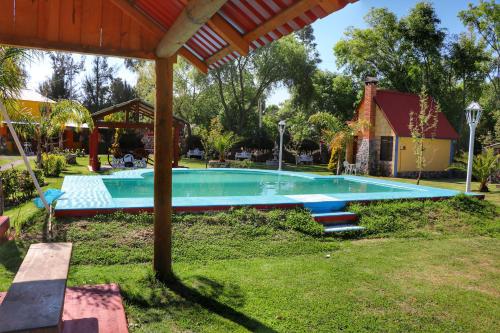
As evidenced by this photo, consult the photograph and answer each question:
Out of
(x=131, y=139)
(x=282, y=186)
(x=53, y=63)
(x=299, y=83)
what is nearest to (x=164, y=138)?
(x=282, y=186)

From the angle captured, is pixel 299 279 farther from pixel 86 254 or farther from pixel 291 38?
pixel 291 38

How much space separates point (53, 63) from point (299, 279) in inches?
1651

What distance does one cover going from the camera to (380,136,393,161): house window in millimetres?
21578

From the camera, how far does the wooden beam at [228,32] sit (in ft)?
11.7

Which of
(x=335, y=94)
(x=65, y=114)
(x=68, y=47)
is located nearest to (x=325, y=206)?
(x=68, y=47)

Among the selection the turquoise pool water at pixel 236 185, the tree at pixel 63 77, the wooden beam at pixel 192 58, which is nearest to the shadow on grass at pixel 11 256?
the wooden beam at pixel 192 58

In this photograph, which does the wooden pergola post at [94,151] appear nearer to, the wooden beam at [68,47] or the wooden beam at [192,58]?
the wooden beam at [192,58]

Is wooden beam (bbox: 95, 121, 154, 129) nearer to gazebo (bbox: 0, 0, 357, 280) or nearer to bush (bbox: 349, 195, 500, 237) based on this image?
bush (bbox: 349, 195, 500, 237)

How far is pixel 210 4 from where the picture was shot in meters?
2.85

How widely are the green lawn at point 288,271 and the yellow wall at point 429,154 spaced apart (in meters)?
13.0

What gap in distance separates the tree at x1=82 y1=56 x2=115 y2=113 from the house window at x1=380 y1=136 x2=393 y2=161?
93.4ft

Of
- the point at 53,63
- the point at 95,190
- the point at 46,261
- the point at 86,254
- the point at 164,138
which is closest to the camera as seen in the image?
the point at 46,261

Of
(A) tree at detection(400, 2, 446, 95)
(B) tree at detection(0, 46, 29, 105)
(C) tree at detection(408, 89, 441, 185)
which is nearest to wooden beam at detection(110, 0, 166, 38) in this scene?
(B) tree at detection(0, 46, 29, 105)

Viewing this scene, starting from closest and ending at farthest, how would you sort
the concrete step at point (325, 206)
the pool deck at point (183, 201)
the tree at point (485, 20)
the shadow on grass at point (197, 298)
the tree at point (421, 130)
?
1. the shadow on grass at point (197, 298)
2. the pool deck at point (183, 201)
3. the concrete step at point (325, 206)
4. the tree at point (421, 130)
5. the tree at point (485, 20)
